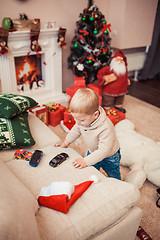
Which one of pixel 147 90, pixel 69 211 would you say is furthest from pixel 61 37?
pixel 69 211

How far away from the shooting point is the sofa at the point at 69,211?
718 millimetres

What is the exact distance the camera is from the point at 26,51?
8.87 feet

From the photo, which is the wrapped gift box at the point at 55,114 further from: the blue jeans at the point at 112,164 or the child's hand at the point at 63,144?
the blue jeans at the point at 112,164

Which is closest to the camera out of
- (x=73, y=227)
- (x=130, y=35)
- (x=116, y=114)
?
(x=73, y=227)

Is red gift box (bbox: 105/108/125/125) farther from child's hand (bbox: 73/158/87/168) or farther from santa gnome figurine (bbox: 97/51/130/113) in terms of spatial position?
child's hand (bbox: 73/158/87/168)

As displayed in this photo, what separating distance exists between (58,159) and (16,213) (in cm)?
57

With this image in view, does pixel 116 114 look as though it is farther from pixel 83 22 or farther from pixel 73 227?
pixel 73 227

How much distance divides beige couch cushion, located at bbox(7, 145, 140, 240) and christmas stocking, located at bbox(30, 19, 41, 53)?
190 cm

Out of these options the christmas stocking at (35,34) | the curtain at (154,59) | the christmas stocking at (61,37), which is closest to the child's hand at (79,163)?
the christmas stocking at (35,34)

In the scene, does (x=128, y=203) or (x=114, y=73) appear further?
(x=114, y=73)

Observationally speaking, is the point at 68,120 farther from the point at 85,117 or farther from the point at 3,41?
the point at 85,117

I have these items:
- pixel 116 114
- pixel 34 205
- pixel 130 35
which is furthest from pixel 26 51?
pixel 34 205

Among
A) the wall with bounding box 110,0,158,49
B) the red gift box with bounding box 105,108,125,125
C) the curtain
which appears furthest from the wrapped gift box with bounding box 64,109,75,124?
the curtain

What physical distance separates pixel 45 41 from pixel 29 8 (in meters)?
0.46
